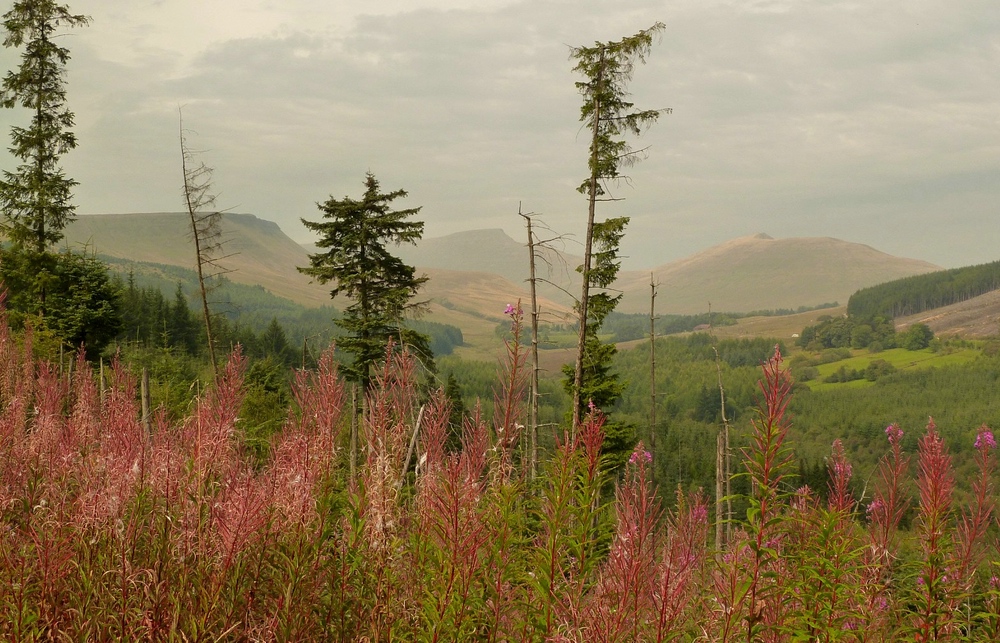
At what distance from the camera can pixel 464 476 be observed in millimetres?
4273

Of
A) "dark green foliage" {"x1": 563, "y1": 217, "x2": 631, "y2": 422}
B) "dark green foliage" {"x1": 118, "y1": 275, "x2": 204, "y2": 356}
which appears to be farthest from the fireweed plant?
"dark green foliage" {"x1": 118, "y1": 275, "x2": 204, "y2": 356}

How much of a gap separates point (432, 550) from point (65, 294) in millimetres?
27686

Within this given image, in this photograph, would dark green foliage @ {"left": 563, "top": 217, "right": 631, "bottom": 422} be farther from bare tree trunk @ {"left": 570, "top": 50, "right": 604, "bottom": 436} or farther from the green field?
the green field

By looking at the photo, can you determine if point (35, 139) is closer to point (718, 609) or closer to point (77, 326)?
point (77, 326)

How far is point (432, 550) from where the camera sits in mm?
4465


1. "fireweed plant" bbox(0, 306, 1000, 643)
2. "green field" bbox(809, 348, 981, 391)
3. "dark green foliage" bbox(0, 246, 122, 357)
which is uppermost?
"dark green foliage" bbox(0, 246, 122, 357)

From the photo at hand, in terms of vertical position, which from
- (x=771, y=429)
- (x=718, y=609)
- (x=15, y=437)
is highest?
(x=771, y=429)

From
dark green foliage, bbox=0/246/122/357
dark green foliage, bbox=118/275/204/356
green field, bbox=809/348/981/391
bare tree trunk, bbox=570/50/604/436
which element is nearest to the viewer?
bare tree trunk, bbox=570/50/604/436

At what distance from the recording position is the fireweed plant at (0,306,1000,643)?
3715 mm

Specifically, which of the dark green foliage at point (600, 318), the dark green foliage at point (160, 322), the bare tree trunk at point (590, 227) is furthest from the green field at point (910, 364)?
the bare tree trunk at point (590, 227)

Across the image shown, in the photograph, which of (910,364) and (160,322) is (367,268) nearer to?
(160,322)

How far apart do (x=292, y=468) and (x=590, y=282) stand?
58.8 feet

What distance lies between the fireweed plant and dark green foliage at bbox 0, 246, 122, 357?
77.4ft

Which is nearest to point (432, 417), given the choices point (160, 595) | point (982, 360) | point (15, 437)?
point (160, 595)
